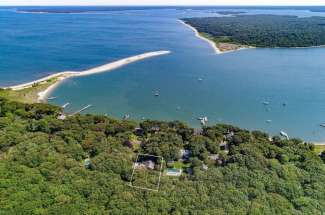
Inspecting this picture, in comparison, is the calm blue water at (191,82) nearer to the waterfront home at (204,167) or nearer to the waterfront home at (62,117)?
the waterfront home at (62,117)

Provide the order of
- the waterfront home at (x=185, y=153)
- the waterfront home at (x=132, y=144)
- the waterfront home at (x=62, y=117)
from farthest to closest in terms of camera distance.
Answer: the waterfront home at (x=62, y=117) → the waterfront home at (x=132, y=144) → the waterfront home at (x=185, y=153)

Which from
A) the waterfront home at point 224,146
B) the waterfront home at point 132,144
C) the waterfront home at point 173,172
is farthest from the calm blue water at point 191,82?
the waterfront home at point 173,172

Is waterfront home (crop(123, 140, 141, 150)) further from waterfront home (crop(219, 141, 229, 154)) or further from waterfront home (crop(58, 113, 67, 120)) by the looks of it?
waterfront home (crop(58, 113, 67, 120))

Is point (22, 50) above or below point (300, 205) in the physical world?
above

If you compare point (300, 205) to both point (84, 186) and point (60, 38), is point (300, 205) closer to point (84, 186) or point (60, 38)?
point (84, 186)

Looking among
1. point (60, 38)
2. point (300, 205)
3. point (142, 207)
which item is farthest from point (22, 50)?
point (300, 205)

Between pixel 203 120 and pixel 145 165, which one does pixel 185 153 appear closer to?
pixel 145 165
